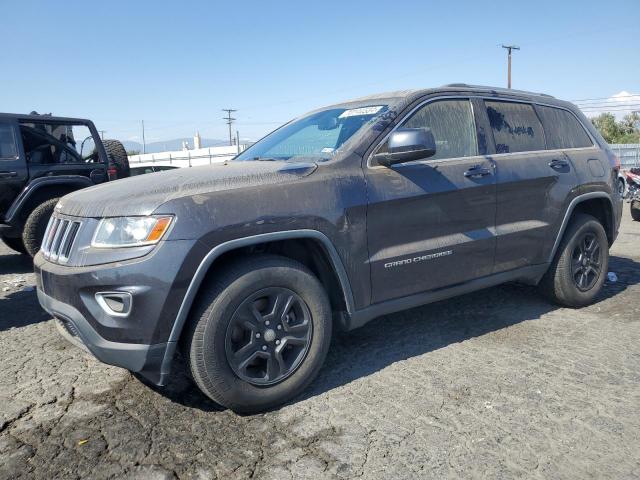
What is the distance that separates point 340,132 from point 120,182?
146 centimetres

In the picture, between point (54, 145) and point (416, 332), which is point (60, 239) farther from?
point (54, 145)

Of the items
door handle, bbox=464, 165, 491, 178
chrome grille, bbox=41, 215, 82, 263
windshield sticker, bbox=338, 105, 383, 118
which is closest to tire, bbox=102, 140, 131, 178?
chrome grille, bbox=41, 215, 82, 263

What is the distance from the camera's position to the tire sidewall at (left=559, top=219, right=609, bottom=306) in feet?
14.3

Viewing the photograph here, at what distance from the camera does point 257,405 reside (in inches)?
109

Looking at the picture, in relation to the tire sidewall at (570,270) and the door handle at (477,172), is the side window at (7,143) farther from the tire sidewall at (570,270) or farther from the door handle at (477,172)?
the tire sidewall at (570,270)

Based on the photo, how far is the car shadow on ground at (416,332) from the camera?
3195 mm

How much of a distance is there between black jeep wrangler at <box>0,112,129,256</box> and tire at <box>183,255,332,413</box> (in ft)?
14.2

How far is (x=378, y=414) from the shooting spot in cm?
279

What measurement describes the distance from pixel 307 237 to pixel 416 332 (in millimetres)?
1608

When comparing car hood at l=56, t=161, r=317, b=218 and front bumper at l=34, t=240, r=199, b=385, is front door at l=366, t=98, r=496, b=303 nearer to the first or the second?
car hood at l=56, t=161, r=317, b=218

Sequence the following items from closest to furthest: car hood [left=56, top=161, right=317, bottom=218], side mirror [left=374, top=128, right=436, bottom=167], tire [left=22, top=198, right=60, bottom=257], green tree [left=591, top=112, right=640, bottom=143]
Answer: car hood [left=56, top=161, right=317, bottom=218] < side mirror [left=374, top=128, right=436, bottom=167] < tire [left=22, top=198, right=60, bottom=257] < green tree [left=591, top=112, right=640, bottom=143]

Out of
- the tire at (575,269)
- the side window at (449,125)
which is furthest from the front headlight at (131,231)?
the tire at (575,269)

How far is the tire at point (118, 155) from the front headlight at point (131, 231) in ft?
18.3

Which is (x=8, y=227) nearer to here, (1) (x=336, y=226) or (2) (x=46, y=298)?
(2) (x=46, y=298)
